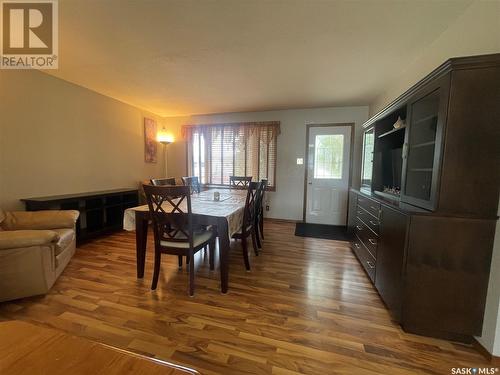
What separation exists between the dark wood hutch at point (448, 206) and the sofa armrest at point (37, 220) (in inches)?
132

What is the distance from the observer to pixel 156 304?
1858 millimetres

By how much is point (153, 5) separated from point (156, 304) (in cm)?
245

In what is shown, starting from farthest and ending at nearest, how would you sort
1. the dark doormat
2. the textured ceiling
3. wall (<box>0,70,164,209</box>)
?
the dark doormat
wall (<box>0,70,164,209</box>)
the textured ceiling

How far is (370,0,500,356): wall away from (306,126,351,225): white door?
2.10 metres

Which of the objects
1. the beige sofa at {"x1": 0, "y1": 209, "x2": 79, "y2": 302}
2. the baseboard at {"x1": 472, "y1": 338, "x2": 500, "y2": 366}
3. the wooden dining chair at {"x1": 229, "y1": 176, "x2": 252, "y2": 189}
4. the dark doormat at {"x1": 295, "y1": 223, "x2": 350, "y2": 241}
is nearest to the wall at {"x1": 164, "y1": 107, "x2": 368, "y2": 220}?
the dark doormat at {"x1": 295, "y1": 223, "x2": 350, "y2": 241}

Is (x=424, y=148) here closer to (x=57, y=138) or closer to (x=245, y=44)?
→ (x=245, y=44)

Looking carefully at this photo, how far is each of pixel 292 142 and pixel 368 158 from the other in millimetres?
1796

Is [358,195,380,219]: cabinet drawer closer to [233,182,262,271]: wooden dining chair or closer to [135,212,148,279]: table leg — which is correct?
[233,182,262,271]: wooden dining chair

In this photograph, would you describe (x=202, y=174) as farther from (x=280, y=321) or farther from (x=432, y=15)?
(x=432, y=15)

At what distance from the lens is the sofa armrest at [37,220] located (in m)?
2.30

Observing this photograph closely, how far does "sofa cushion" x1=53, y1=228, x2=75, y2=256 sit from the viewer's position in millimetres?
2085

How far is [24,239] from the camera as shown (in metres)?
1.81

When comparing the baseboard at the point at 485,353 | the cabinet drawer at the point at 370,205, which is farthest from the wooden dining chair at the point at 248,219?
the baseboard at the point at 485,353

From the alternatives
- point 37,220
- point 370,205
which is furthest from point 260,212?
point 37,220
